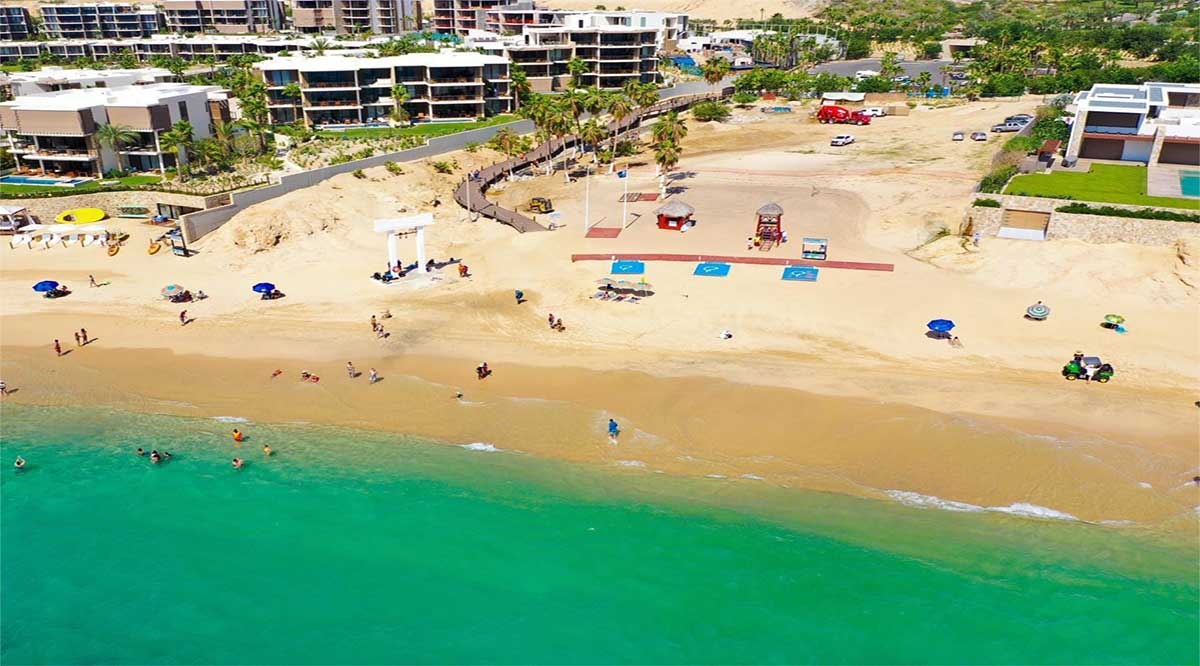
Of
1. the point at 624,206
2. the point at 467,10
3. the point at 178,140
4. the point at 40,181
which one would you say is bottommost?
the point at 624,206

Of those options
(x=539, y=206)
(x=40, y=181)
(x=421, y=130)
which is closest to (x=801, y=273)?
(x=539, y=206)

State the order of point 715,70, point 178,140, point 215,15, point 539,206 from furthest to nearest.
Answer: point 215,15 < point 715,70 < point 178,140 < point 539,206

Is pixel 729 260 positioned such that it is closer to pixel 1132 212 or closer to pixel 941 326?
pixel 941 326

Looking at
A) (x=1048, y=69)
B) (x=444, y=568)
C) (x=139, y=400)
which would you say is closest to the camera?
(x=444, y=568)

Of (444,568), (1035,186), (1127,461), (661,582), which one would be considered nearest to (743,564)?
(661,582)

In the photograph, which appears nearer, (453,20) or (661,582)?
(661,582)

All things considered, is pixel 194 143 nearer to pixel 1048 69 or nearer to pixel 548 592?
pixel 548 592
